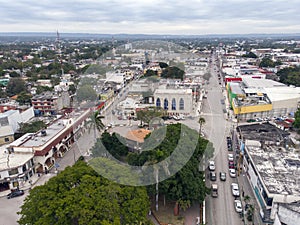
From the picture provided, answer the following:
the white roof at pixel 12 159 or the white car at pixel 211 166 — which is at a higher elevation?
the white roof at pixel 12 159

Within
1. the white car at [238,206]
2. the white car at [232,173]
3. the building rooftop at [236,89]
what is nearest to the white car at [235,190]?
the white car at [238,206]

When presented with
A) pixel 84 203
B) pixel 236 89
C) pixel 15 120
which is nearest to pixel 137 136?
pixel 84 203

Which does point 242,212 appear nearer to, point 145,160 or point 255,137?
point 145,160

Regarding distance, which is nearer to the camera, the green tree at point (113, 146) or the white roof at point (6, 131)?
the green tree at point (113, 146)

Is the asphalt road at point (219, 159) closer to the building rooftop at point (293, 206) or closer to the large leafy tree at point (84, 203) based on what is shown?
the building rooftop at point (293, 206)

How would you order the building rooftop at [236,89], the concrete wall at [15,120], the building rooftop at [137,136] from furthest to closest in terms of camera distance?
the building rooftop at [236,89], the concrete wall at [15,120], the building rooftop at [137,136]

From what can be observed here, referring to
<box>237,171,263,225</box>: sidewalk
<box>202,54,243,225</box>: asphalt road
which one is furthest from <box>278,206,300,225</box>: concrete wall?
<box>202,54,243,225</box>: asphalt road

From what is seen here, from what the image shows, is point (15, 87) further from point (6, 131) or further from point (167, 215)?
point (167, 215)
